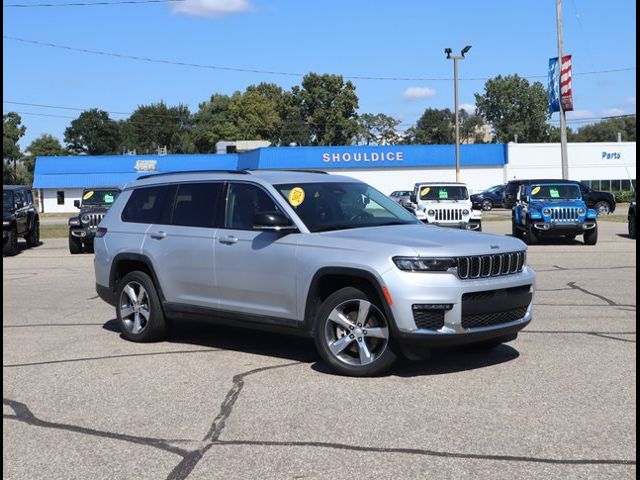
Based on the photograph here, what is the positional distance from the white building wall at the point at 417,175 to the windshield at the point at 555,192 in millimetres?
45817

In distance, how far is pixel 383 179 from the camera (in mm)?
67875

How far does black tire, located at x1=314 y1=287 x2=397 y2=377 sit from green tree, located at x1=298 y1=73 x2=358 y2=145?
98889 millimetres

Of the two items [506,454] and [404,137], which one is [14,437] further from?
[404,137]

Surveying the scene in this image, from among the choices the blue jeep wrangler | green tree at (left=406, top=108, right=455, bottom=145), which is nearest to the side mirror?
the blue jeep wrangler

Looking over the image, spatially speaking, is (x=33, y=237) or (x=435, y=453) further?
(x=33, y=237)

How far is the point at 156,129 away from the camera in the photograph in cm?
12512

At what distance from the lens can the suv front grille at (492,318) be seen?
6305mm

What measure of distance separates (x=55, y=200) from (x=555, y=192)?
5806cm

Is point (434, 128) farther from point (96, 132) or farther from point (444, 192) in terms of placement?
point (444, 192)

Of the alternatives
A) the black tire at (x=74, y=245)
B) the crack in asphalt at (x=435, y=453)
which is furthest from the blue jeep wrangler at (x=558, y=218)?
the crack in asphalt at (x=435, y=453)

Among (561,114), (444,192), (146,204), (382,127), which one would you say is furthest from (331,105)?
(146,204)

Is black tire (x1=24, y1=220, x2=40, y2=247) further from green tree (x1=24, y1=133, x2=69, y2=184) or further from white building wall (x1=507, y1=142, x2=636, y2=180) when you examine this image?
green tree (x1=24, y1=133, x2=69, y2=184)

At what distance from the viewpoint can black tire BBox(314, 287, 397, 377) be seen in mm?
6422

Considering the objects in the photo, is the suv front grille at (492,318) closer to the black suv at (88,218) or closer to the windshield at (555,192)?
the windshield at (555,192)
